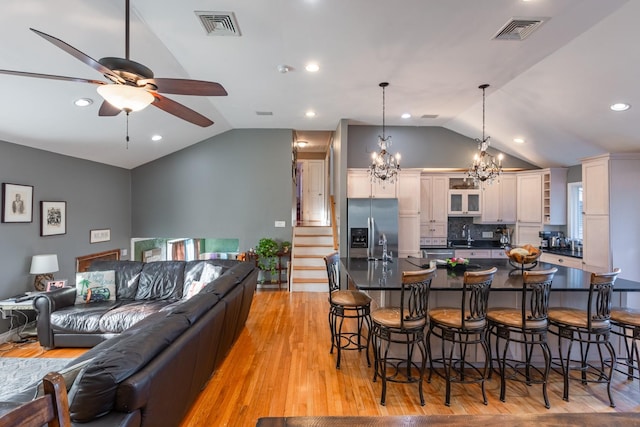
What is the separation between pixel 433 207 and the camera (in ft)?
21.1

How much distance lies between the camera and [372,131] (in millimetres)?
6500

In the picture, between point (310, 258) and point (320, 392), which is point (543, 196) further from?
point (320, 392)

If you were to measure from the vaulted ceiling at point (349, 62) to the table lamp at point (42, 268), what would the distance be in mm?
1625

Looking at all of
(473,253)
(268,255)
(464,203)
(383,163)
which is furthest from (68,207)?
(473,253)

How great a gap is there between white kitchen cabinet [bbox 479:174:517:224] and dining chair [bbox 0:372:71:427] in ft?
22.7

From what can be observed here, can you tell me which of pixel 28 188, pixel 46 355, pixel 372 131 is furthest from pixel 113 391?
pixel 372 131

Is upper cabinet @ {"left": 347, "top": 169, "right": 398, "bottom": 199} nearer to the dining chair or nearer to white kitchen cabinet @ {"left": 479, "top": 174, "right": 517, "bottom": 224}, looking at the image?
white kitchen cabinet @ {"left": 479, "top": 174, "right": 517, "bottom": 224}

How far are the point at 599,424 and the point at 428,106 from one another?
493 centimetres

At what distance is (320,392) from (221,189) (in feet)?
16.6

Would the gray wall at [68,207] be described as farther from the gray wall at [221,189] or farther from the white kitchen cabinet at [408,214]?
the white kitchen cabinet at [408,214]

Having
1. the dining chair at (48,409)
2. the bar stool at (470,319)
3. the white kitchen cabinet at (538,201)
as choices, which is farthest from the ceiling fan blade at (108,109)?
the white kitchen cabinet at (538,201)

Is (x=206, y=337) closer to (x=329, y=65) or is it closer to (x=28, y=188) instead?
(x=329, y=65)

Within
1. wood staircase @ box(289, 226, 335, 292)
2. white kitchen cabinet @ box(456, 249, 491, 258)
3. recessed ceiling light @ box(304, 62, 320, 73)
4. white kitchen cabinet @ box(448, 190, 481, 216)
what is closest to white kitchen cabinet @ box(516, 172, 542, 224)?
white kitchen cabinet @ box(448, 190, 481, 216)

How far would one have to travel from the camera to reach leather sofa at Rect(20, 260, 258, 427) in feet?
4.97
